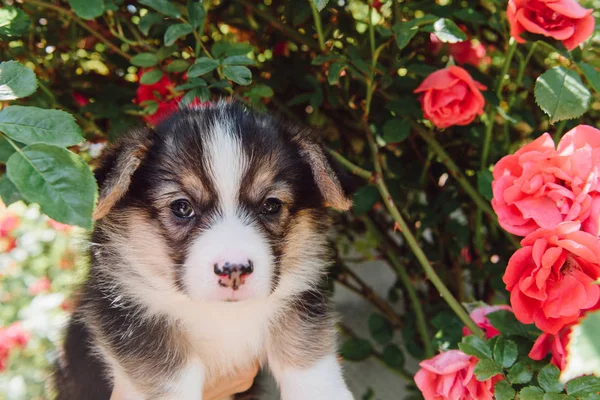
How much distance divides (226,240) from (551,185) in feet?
2.72

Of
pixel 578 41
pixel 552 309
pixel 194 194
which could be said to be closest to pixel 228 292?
pixel 194 194

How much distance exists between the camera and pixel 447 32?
1.69m

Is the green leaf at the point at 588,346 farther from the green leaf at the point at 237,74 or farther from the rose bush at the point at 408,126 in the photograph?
the green leaf at the point at 237,74

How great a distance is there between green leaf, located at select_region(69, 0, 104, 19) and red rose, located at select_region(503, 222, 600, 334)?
4.02ft

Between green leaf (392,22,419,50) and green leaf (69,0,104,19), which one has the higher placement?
green leaf (69,0,104,19)

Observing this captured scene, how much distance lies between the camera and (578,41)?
1571 millimetres

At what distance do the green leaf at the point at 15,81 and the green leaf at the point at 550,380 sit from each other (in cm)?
131

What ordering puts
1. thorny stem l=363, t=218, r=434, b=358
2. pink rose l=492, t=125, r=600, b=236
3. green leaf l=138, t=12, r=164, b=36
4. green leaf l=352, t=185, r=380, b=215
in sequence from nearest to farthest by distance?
pink rose l=492, t=125, r=600, b=236 → green leaf l=138, t=12, r=164, b=36 → green leaf l=352, t=185, r=380, b=215 → thorny stem l=363, t=218, r=434, b=358

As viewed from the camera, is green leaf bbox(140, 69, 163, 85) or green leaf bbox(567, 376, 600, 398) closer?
green leaf bbox(567, 376, 600, 398)

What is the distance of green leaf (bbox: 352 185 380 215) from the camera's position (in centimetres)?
219

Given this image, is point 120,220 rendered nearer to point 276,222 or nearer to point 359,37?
point 276,222

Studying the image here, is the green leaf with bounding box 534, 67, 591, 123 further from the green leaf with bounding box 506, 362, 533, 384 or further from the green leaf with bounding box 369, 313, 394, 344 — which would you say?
the green leaf with bounding box 369, 313, 394, 344

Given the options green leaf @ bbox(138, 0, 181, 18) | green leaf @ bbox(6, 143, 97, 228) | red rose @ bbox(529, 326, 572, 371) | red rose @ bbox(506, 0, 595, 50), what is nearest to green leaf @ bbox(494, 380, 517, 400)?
red rose @ bbox(529, 326, 572, 371)

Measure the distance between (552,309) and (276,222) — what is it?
32.1 inches
